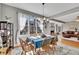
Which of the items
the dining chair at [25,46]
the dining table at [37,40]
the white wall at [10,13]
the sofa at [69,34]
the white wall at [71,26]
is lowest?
the dining chair at [25,46]

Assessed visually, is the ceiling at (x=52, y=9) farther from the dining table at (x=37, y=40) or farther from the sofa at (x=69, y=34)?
the dining table at (x=37, y=40)

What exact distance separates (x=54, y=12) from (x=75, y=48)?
0.77m

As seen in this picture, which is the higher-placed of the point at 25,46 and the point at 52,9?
the point at 52,9

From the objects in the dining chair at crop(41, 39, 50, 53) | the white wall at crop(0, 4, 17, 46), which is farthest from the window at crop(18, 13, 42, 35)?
the dining chair at crop(41, 39, 50, 53)

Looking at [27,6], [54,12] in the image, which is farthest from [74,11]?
[27,6]

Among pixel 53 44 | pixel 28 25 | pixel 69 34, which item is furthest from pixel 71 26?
pixel 28 25

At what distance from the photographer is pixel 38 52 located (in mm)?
2592

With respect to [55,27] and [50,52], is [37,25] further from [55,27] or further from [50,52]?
[50,52]

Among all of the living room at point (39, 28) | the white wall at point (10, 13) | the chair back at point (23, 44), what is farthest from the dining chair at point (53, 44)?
the white wall at point (10, 13)

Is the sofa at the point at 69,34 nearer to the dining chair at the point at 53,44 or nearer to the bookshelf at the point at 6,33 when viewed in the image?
the dining chair at the point at 53,44

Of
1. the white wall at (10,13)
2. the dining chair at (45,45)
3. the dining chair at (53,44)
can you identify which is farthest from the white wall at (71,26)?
the white wall at (10,13)

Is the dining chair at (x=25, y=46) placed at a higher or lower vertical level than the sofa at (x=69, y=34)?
lower

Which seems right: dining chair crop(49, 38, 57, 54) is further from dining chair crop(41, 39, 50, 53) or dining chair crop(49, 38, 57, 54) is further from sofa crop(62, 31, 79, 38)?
sofa crop(62, 31, 79, 38)

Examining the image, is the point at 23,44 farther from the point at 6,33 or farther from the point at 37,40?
the point at 6,33
